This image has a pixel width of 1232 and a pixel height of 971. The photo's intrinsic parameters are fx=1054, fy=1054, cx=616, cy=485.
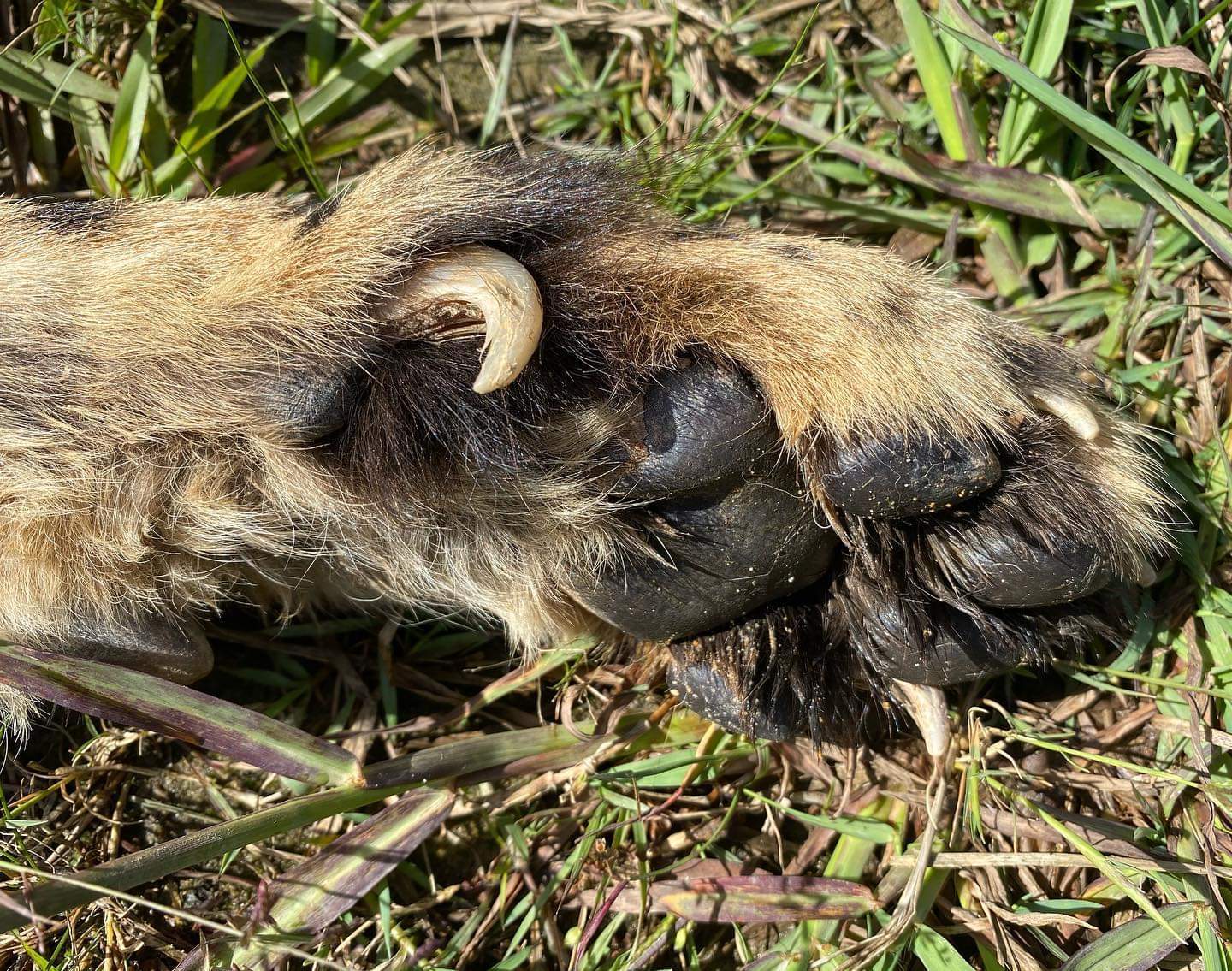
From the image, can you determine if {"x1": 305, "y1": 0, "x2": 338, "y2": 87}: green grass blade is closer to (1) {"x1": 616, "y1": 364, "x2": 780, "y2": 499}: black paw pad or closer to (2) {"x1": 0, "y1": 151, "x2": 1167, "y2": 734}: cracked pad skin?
(2) {"x1": 0, "y1": 151, "x2": 1167, "y2": 734}: cracked pad skin

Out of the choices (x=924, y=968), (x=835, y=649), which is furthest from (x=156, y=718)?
(x=924, y=968)

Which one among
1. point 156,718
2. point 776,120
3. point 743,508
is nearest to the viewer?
point 743,508

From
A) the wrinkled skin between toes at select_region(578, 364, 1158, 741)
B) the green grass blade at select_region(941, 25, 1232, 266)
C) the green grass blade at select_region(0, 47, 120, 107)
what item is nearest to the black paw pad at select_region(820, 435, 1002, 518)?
the wrinkled skin between toes at select_region(578, 364, 1158, 741)

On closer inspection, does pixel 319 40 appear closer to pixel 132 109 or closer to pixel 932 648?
pixel 132 109

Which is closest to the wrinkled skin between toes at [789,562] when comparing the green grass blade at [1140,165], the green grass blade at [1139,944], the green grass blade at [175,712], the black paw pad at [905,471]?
the black paw pad at [905,471]

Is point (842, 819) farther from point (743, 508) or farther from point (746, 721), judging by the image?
point (743, 508)

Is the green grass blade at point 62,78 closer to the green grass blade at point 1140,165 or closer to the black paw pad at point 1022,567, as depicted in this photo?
the green grass blade at point 1140,165
